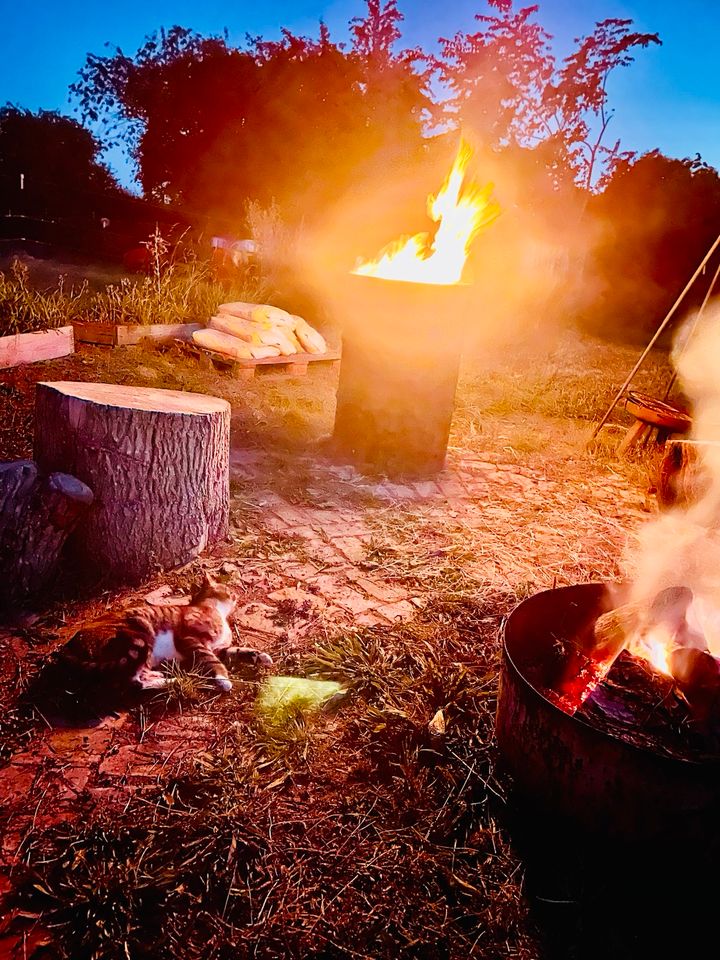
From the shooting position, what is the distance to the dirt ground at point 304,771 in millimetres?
1771

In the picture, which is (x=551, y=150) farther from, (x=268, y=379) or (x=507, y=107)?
(x=268, y=379)

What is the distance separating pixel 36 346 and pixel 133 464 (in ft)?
14.3

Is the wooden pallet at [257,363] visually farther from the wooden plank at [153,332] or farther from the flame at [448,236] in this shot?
the flame at [448,236]

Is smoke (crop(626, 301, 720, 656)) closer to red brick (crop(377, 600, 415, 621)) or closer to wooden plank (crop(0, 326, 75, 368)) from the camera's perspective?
red brick (crop(377, 600, 415, 621))

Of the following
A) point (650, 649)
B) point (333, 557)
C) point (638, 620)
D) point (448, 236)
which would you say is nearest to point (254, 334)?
point (448, 236)

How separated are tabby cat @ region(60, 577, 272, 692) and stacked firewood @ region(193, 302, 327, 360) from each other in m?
5.19

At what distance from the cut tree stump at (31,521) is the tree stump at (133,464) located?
0.18 m

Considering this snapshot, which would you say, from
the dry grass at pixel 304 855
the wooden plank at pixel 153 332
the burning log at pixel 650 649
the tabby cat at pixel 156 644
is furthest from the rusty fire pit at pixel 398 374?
the wooden plank at pixel 153 332

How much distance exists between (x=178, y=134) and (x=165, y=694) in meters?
21.8

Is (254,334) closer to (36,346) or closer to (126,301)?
(126,301)

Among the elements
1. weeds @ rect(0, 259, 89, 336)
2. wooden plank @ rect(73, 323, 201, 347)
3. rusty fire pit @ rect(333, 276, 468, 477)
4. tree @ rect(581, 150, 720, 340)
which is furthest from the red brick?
tree @ rect(581, 150, 720, 340)

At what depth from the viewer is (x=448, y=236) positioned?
589 cm

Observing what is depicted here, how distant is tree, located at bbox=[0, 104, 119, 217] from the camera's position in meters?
18.1

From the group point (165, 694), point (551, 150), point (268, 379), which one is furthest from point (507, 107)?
point (165, 694)
